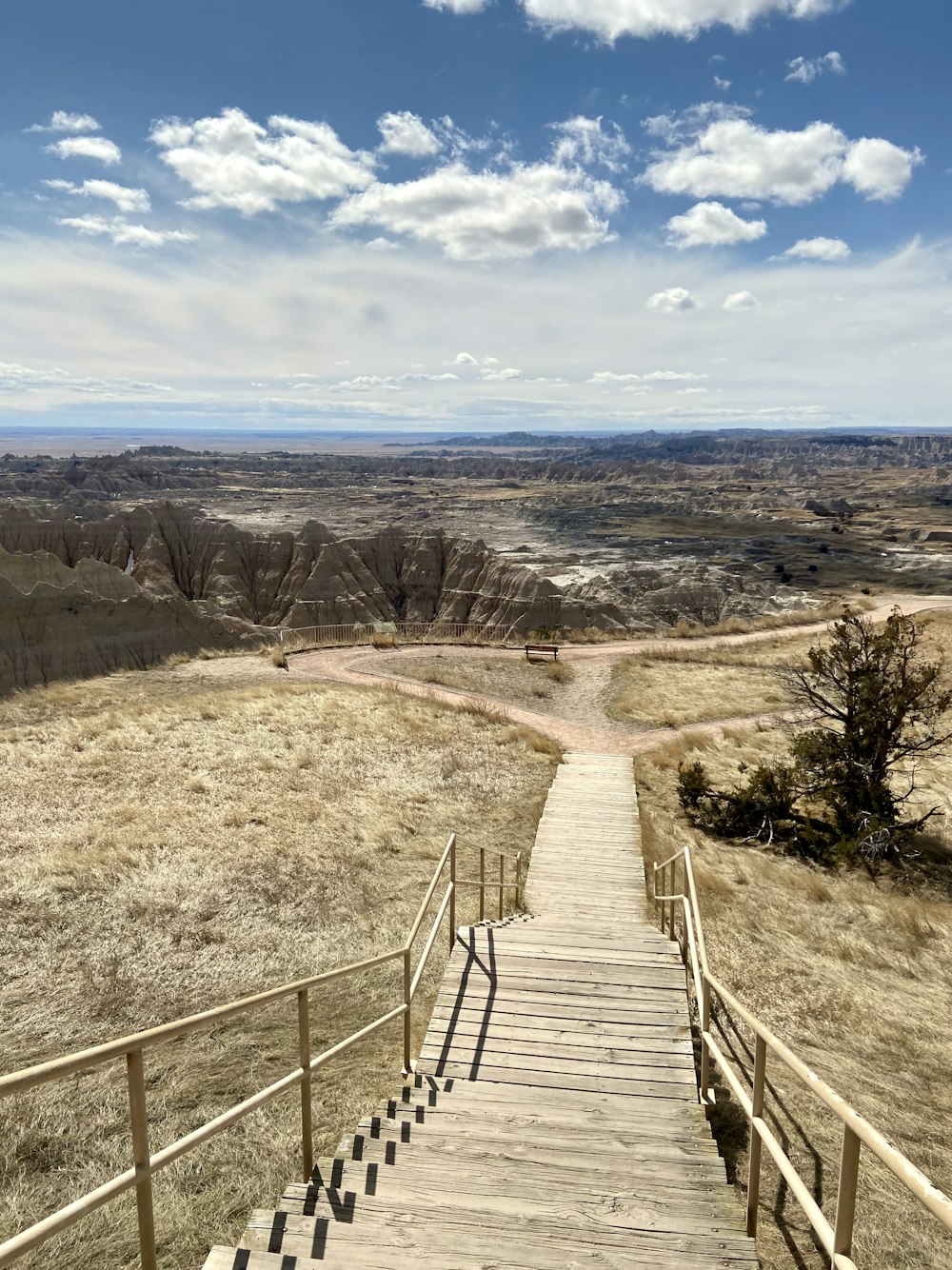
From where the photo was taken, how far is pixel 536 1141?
200 inches

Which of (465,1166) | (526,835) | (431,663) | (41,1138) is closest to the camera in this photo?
(465,1166)

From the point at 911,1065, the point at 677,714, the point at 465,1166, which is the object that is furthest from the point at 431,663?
the point at 465,1166

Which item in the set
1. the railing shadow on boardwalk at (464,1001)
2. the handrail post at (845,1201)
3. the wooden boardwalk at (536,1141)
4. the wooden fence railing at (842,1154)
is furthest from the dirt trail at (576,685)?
the handrail post at (845,1201)

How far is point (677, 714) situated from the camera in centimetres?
2289

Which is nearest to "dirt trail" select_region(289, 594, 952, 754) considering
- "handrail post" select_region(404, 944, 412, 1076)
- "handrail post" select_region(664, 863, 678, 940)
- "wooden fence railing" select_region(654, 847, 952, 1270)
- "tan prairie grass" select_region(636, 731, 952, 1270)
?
"tan prairie grass" select_region(636, 731, 952, 1270)

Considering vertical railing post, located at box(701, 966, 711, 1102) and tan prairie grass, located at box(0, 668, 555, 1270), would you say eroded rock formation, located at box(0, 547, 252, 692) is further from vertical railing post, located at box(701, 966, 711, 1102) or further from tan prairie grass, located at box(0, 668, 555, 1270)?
vertical railing post, located at box(701, 966, 711, 1102)

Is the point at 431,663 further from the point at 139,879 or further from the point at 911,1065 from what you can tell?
the point at 911,1065

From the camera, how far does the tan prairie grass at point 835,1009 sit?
17.0 feet

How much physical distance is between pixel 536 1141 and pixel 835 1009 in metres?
5.46

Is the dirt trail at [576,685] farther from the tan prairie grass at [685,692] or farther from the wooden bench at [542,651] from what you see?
the wooden bench at [542,651]

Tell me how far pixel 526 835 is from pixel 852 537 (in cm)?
10705

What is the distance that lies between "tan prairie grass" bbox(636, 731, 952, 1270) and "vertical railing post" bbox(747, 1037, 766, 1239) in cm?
60

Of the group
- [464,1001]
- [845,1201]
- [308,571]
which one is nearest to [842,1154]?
[845,1201]

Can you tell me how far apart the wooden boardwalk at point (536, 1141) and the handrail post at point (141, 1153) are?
41 centimetres
